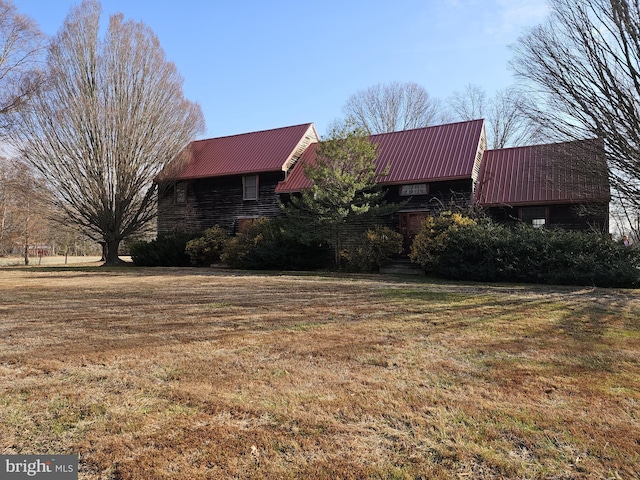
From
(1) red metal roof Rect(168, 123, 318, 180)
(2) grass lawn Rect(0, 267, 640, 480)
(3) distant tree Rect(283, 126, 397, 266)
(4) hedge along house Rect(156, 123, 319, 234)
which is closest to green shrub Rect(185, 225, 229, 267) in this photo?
(4) hedge along house Rect(156, 123, 319, 234)

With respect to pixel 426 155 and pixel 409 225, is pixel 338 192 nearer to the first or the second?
pixel 409 225

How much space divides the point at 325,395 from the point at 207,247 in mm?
17125

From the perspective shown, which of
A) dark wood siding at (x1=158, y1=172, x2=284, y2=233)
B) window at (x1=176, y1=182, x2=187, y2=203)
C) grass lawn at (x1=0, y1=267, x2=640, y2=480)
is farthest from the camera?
window at (x1=176, y1=182, x2=187, y2=203)

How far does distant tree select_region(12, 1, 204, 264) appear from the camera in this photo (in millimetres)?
18422

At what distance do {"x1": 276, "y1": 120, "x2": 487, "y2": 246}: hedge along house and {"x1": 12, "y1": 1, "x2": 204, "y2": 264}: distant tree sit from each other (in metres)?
7.74

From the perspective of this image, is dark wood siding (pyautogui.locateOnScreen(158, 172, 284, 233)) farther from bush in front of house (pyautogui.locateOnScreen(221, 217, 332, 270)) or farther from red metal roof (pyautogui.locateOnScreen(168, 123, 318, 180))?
bush in front of house (pyautogui.locateOnScreen(221, 217, 332, 270))

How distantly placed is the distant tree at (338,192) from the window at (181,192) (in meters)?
8.64

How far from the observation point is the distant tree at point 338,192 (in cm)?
1519

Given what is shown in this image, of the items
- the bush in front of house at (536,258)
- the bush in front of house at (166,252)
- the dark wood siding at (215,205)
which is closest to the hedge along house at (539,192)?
the bush in front of house at (536,258)

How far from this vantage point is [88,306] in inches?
269

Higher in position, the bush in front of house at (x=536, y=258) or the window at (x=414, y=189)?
the window at (x=414, y=189)

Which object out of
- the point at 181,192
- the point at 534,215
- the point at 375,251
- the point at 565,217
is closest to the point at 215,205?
the point at 181,192

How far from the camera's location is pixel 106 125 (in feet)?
62.6

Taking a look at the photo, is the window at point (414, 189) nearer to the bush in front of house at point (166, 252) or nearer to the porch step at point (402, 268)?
the porch step at point (402, 268)
